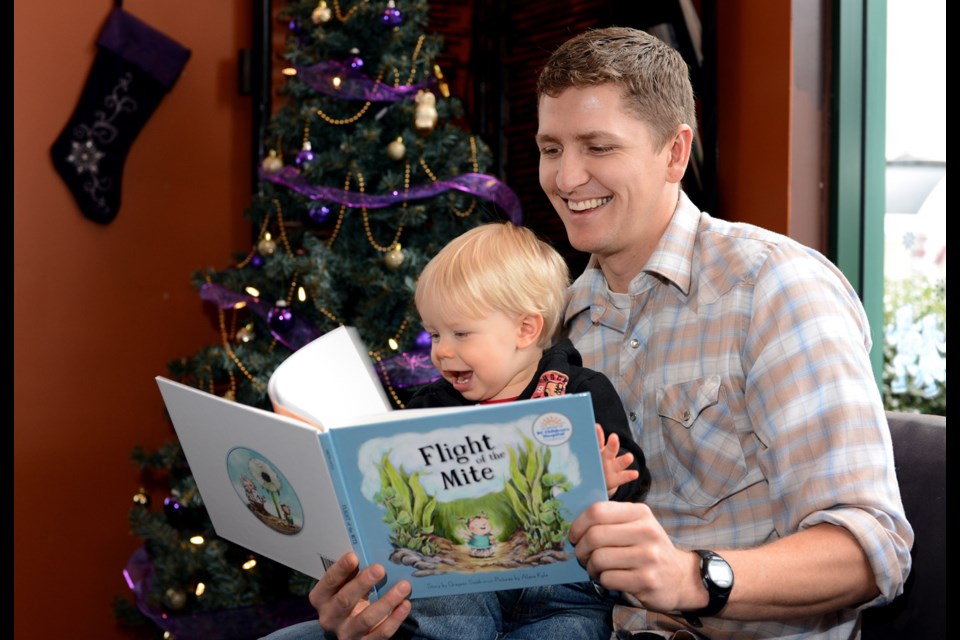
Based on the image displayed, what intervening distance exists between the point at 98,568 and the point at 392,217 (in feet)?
5.72

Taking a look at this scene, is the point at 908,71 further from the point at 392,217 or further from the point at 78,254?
the point at 78,254

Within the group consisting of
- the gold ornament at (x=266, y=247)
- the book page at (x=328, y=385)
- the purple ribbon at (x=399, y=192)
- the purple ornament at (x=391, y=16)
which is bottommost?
the book page at (x=328, y=385)

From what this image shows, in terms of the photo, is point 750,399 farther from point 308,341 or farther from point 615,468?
point 308,341

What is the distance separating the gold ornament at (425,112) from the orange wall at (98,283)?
3.88 feet

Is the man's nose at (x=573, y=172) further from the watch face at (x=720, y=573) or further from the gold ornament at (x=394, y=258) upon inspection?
the gold ornament at (x=394, y=258)

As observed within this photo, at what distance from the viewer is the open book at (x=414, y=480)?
46.3 inches

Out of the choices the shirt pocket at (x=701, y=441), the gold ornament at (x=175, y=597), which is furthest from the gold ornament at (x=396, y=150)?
the shirt pocket at (x=701, y=441)

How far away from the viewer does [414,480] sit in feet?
4.00

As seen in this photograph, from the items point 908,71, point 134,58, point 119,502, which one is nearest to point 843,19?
point 908,71

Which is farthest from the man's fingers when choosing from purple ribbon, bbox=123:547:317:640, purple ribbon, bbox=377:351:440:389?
purple ribbon, bbox=123:547:317:640

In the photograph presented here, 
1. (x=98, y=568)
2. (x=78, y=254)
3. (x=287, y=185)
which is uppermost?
(x=287, y=185)

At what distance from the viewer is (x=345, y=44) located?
2.95 metres

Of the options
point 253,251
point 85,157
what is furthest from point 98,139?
point 253,251

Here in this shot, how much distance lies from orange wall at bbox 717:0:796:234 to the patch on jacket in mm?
1432
